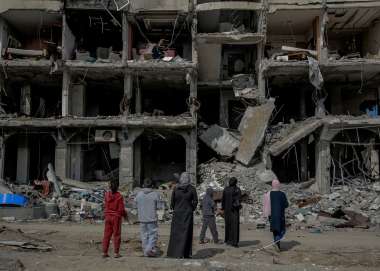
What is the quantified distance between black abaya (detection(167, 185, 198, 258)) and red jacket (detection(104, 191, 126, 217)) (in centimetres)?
109

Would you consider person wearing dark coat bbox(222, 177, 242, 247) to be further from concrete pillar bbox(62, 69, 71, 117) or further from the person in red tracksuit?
concrete pillar bbox(62, 69, 71, 117)

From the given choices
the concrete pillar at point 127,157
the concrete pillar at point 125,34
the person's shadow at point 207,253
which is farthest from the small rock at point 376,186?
the person's shadow at point 207,253

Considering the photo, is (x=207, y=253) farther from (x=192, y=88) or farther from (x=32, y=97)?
(x=32, y=97)

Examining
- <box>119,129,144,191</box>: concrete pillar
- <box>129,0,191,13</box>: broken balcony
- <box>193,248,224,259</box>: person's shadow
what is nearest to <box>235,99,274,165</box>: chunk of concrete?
<box>119,129,144,191</box>: concrete pillar

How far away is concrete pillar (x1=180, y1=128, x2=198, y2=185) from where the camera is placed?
23984 mm

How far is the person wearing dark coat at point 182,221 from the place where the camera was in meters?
A: 9.88

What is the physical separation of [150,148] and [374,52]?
1336 cm

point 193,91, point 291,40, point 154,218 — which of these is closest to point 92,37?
point 193,91

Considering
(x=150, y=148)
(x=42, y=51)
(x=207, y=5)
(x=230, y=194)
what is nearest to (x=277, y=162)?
(x=150, y=148)

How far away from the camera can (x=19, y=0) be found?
24.5m

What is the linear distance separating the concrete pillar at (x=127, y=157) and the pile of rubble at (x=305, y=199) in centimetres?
349

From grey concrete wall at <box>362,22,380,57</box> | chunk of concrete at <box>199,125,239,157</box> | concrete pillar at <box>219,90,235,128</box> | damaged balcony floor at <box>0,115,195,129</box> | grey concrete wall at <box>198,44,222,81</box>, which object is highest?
grey concrete wall at <box>362,22,380,57</box>

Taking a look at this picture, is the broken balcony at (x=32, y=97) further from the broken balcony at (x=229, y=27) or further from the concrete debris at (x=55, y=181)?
the broken balcony at (x=229, y=27)

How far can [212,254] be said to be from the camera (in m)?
10.8
